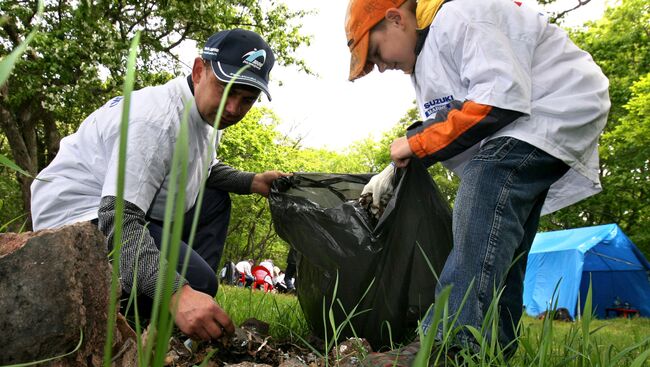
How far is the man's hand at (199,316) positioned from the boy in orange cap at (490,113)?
0.61 m

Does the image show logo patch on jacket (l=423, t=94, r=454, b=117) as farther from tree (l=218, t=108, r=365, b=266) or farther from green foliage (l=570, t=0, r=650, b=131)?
green foliage (l=570, t=0, r=650, b=131)

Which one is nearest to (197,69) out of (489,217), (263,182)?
(263,182)

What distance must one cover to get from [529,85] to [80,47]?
8.79 meters

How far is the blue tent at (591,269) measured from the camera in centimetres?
1316

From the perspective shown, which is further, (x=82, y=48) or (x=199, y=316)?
→ (x=82, y=48)

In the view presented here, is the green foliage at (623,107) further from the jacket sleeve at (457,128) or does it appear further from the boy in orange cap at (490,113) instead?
the jacket sleeve at (457,128)

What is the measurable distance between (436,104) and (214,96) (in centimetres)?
104

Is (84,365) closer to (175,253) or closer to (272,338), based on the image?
(175,253)

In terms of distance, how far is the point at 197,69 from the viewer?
250 centimetres

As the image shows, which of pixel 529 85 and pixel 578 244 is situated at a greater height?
pixel 529 85

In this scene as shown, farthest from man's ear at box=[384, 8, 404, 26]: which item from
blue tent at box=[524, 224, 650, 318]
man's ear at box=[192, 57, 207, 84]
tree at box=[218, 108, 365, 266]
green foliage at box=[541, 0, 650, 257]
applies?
green foliage at box=[541, 0, 650, 257]

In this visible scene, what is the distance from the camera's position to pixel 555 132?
1.68 metres

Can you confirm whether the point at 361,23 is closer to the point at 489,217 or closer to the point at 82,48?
the point at 489,217

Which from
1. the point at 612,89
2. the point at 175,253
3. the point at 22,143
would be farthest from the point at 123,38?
the point at 612,89
